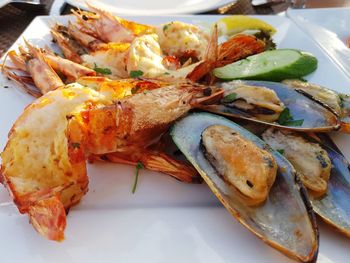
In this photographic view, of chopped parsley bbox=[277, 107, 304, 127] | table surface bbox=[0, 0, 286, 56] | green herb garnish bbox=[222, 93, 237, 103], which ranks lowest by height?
table surface bbox=[0, 0, 286, 56]

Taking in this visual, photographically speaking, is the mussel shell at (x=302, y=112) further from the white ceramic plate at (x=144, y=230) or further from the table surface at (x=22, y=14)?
the table surface at (x=22, y=14)

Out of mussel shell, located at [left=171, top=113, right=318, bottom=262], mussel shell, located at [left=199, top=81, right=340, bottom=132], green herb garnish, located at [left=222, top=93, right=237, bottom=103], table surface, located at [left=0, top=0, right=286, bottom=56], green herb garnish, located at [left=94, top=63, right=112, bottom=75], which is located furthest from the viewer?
table surface, located at [left=0, top=0, right=286, bottom=56]

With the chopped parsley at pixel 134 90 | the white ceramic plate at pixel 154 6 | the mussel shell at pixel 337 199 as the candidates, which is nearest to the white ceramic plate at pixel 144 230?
the mussel shell at pixel 337 199

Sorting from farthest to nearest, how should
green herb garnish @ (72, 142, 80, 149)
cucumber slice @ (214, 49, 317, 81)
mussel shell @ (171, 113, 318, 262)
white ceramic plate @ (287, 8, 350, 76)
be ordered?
1. white ceramic plate @ (287, 8, 350, 76)
2. cucumber slice @ (214, 49, 317, 81)
3. green herb garnish @ (72, 142, 80, 149)
4. mussel shell @ (171, 113, 318, 262)

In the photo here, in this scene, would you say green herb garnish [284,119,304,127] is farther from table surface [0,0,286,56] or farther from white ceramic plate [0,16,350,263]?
table surface [0,0,286,56]

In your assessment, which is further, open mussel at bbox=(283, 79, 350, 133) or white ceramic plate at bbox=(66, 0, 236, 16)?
white ceramic plate at bbox=(66, 0, 236, 16)

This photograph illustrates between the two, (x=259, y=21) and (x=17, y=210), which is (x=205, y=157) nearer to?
(x=17, y=210)

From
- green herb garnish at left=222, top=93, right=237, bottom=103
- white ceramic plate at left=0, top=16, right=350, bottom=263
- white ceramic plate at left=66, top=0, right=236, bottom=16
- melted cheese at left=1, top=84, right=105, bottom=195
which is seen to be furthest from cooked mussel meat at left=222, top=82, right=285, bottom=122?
white ceramic plate at left=66, top=0, right=236, bottom=16
